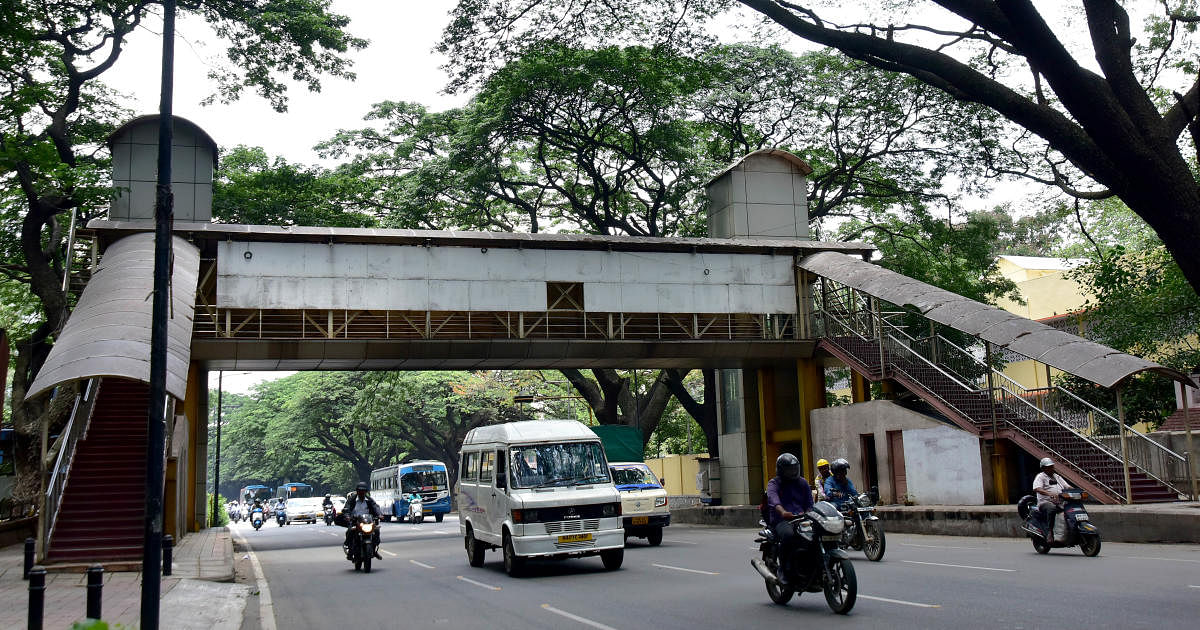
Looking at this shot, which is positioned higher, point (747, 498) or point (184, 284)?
point (184, 284)

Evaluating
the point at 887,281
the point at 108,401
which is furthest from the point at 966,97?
the point at 108,401

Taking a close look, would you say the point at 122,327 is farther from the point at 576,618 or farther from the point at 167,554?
the point at 576,618

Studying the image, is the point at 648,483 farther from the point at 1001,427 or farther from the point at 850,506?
the point at 1001,427

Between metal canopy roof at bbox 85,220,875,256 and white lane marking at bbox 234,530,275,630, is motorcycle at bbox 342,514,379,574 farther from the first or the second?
metal canopy roof at bbox 85,220,875,256

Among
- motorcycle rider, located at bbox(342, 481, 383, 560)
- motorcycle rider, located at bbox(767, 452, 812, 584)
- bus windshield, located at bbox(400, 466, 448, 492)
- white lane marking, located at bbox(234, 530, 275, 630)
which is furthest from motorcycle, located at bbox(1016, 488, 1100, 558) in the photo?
bus windshield, located at bbox(400, 466, 448, 492)

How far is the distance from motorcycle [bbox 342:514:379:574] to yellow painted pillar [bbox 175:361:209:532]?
10378mm

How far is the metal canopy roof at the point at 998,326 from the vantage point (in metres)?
18.8

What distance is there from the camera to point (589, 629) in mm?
9406

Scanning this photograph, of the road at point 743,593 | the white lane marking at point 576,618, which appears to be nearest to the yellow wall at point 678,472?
the road at point 743,593

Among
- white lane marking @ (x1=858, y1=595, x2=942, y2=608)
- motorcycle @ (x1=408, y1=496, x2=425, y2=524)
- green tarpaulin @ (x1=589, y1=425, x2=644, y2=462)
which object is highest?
green tarpaulin @ (x1=589, y1=425, x2=644, y2=462)

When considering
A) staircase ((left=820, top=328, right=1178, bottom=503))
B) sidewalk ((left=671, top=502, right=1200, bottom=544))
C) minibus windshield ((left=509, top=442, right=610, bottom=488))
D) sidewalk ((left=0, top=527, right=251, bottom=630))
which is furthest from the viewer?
staircase ((left=820, top=328, right=1178, bottom=503))

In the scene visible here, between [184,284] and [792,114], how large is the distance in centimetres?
1981

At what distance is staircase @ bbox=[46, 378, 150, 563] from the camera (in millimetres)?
16797

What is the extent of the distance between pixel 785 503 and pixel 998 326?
45.8 feet
